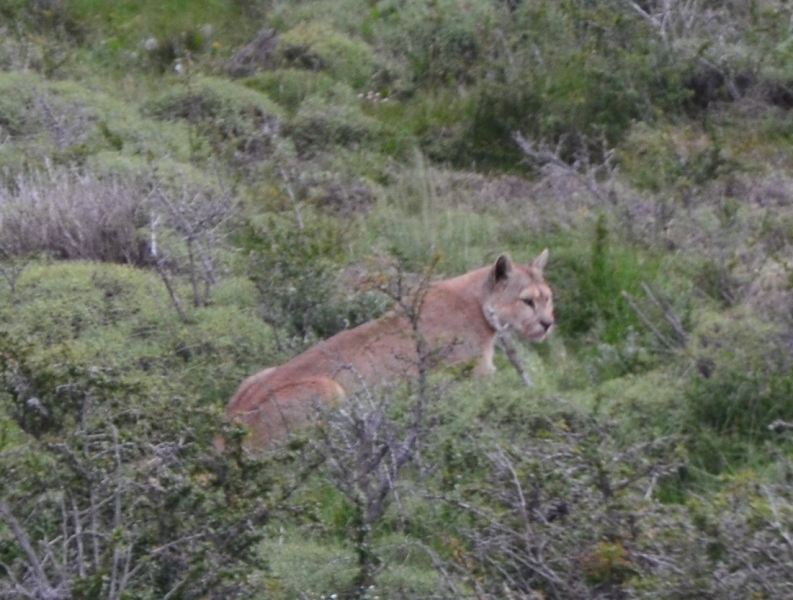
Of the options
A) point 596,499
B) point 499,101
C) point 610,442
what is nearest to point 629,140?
point 499,101

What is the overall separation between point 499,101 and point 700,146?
2.31 meters

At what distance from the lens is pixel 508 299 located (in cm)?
755

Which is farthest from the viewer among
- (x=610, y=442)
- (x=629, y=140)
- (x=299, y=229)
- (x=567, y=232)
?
(x=629, y=140)

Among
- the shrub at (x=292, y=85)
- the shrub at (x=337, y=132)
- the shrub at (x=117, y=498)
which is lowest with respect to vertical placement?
the shrub at (x=337, y=132)

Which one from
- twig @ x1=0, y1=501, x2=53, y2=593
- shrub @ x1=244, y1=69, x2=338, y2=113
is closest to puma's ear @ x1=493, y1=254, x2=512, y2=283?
twig @ x1=0, y1=501, x2=53, y2=593

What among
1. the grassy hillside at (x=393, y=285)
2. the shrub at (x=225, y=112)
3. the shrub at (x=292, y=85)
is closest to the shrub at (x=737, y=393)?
the grassy hillside at (x=393, y=285)

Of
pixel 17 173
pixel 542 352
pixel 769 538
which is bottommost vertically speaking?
pixel 542 352

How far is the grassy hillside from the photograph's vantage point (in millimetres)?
4105

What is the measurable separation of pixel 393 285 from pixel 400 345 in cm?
65

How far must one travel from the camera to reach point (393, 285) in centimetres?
724

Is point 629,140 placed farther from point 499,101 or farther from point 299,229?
point 299,229

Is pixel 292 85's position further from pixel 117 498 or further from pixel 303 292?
pixel 117 498

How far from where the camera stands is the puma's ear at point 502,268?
7.47 meters

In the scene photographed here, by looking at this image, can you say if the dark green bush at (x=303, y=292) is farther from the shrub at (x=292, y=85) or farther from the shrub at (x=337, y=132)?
the shrub at (x=292, y=85)
